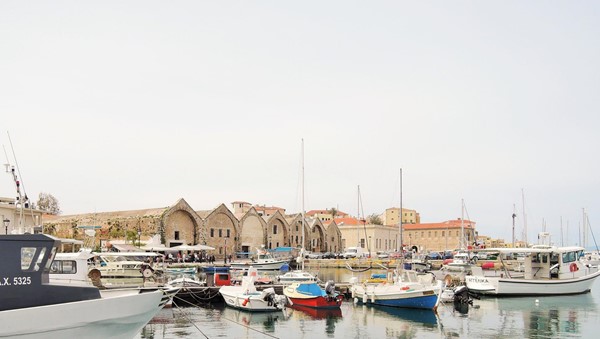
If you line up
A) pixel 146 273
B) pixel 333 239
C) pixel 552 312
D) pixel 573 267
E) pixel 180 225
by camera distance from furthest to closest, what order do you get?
pixel 333 239
pixel 180 225
pixel 573 267
pixel 146 273
pixel 552 312

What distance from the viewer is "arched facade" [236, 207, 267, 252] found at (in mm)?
74812

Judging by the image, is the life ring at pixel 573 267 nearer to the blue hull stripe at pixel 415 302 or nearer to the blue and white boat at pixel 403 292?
the blue and white boat at pixel 403 292

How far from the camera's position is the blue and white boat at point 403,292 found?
28.1 meters

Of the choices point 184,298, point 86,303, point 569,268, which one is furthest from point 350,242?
point 86,303

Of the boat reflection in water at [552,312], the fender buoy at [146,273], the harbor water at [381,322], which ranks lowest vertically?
the boat reflection in water at [552,312]

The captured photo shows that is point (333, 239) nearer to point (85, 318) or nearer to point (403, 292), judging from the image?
point (403, 292)

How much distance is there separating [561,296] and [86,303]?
31.9 metres

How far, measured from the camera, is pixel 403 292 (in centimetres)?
2878

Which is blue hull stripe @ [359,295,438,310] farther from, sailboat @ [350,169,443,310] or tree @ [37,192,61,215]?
tree @ [37,192,61,215]

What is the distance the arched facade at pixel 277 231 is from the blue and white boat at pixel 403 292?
47.8 metres

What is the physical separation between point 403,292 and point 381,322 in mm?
3610

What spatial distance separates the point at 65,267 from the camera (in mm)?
20891

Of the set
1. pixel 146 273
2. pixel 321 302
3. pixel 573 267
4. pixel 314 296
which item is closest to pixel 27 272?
pixel 314 296

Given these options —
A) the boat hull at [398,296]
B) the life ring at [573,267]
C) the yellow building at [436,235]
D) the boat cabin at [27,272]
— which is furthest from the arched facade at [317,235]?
the boat cabin at [27,272]
